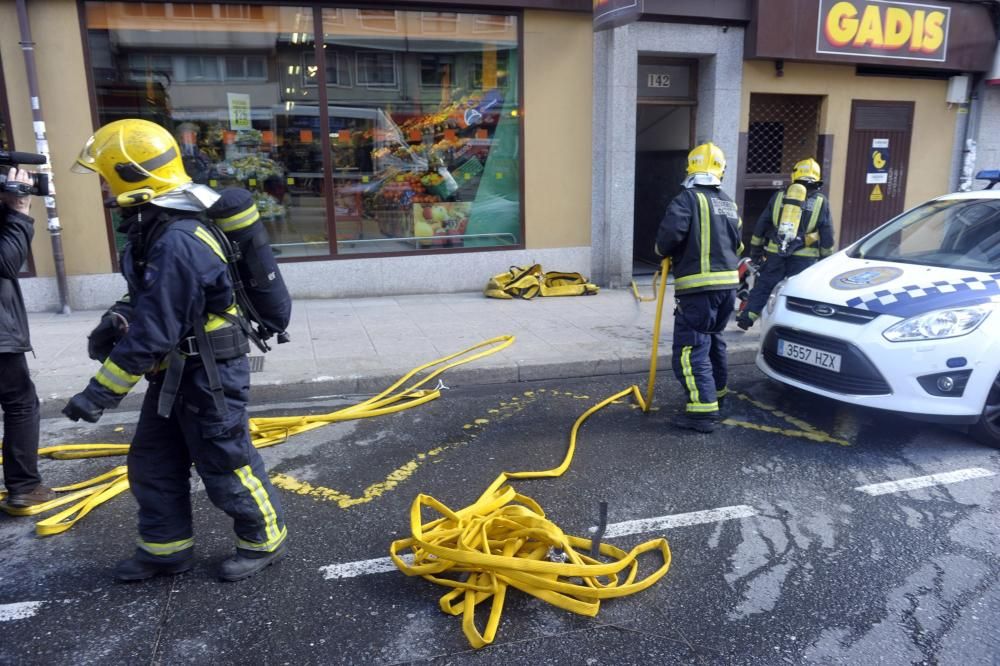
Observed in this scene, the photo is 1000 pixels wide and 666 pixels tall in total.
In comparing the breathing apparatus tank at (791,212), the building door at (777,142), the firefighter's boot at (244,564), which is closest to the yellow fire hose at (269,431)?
the firefighter's boot at (244,564)

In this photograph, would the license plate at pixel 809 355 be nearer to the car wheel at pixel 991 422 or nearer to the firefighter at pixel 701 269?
the firefighter at pixel 701 269

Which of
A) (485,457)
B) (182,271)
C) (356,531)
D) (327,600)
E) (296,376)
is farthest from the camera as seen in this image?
(296,376)

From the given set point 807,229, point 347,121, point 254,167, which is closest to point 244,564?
point 807,229

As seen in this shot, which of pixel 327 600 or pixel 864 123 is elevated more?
pixel 864 123

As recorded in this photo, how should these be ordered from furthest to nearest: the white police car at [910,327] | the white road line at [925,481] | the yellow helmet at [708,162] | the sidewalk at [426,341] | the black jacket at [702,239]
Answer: the sidewalk at [426,341] < the yellow helmet at [708,162] < the black jacket at [702,239] < the white police car at [910,327] < the white road line at [925,481]

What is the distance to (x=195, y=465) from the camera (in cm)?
316

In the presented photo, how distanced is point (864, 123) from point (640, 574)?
1030 centimetres

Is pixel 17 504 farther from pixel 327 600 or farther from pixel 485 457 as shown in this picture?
pixel 485 457

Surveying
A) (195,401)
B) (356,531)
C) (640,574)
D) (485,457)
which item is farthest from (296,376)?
(640,574)

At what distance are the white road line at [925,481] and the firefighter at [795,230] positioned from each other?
2.99 metres

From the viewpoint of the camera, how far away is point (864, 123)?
11289 mm

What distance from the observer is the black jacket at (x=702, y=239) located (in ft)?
16.2

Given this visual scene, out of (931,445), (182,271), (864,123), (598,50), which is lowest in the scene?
(931,445)

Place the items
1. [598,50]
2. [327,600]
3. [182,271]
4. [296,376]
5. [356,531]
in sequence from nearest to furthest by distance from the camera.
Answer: [182,271] → [327,600] → [356,531] → [296,376] → [598,50]
